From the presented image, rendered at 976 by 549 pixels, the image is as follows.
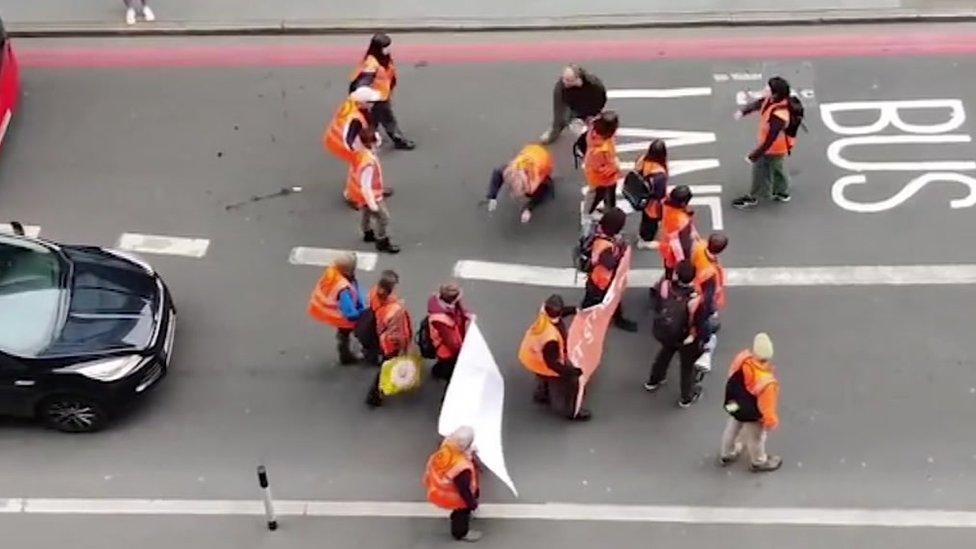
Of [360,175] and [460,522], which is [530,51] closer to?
[360,175]

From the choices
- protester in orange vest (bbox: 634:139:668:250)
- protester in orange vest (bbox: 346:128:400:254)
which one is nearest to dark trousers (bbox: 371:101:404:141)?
protester in orange vest (bbox: 346:128:400:254)

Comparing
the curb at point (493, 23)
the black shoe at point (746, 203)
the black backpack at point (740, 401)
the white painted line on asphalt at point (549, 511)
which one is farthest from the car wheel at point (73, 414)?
the black shoe at point (746, 203)

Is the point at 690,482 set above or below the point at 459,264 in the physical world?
below

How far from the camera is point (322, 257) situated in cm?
1389

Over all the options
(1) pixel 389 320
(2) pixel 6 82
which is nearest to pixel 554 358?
(1) pixel 389 320


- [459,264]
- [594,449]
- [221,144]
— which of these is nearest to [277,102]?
[221,144]

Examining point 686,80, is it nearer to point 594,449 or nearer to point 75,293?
point 594,449

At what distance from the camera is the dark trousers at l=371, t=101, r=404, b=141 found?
14.6m

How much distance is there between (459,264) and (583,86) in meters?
2.15

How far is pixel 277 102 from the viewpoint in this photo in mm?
15727

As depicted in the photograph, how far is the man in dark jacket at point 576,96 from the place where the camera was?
1383 cm

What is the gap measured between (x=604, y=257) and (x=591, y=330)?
63 centimetres

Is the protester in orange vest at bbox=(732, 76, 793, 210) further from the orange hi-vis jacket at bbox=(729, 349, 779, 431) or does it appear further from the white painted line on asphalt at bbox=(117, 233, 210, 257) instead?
the white painted line on asphalt at bbox=(117, 233, 210, 257)

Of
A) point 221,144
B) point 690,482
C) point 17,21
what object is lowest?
point 690,482
